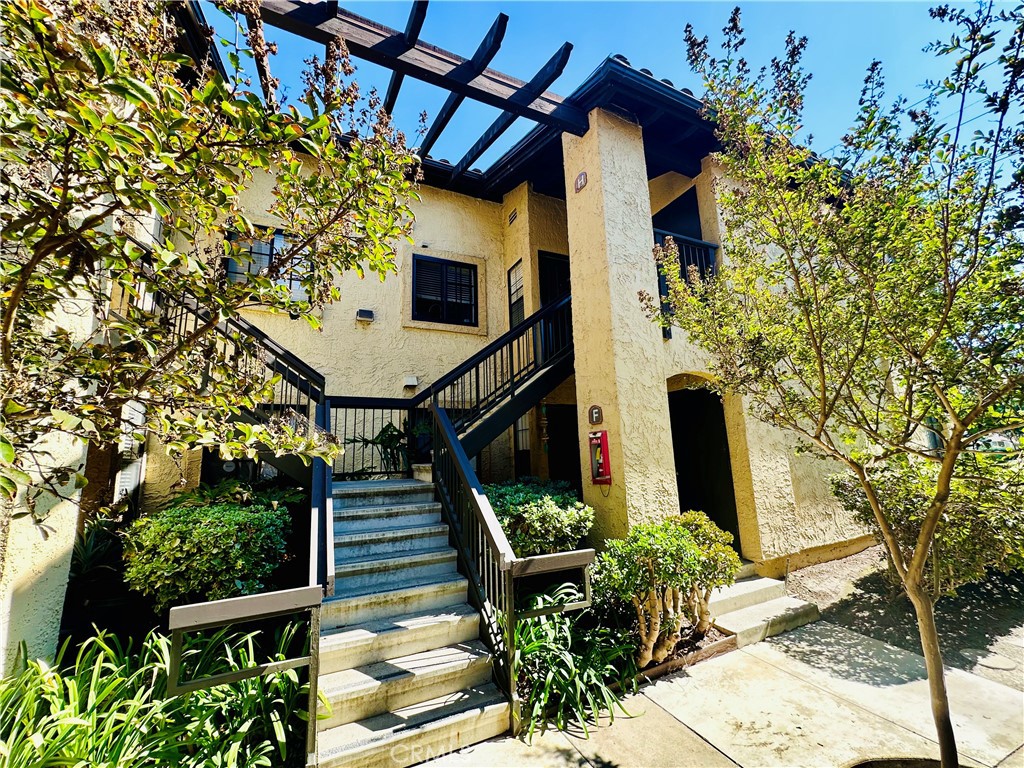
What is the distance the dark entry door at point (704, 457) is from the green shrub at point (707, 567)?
6.31ft

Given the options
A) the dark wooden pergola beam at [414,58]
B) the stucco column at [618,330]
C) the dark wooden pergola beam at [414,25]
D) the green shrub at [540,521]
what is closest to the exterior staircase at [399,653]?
the green shrub at [540,521]

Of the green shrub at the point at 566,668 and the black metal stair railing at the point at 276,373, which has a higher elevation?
the black metal stair railing at the point at 276,373

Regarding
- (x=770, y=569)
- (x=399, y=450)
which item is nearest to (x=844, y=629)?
(x=770, y=569)

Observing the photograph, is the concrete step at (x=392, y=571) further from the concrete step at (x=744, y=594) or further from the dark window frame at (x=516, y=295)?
the dark window frame at (x=516, y=295)

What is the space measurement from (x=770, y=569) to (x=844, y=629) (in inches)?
38.3

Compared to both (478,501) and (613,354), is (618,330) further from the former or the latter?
(478,501)

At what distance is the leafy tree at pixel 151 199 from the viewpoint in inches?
53.4

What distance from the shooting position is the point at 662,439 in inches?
211

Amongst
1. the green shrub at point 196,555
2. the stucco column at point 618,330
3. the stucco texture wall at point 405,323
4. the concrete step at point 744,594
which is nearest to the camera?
the green shrub at point 196,555

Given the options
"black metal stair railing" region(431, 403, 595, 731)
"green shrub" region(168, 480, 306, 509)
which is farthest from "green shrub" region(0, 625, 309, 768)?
"black metal stair railing" region(431, 403, 595, 731)

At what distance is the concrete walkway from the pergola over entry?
6.45 metres

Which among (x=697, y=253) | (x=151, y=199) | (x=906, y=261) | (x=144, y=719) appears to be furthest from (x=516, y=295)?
(x=144, y=719)

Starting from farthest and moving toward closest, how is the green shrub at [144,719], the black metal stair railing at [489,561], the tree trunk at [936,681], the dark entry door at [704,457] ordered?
the dark entry door at [704,457] < the black metal stair railing at [489,561] < the tree trunk at [936,681] < the green shrub at [144,719]

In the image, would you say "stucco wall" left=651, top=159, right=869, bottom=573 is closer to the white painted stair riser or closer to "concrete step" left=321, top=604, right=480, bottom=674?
the white painted stair riser
